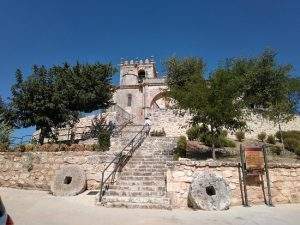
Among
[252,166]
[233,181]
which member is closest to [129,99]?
[233,181]

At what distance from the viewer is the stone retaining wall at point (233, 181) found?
12.6 metres

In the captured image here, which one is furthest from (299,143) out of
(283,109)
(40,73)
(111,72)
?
(40,73)

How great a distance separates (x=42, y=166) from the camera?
16.5 meters

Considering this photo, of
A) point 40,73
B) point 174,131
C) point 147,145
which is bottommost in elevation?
point 147,145

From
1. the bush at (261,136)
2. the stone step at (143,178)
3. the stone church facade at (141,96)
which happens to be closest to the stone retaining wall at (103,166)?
the stone step at (143,178)

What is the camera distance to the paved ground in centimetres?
947

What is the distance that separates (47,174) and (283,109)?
57.7 feet

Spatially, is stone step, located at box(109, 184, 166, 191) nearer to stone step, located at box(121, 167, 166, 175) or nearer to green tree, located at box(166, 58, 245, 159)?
stone step, located at box(121, 167, 166, 175)

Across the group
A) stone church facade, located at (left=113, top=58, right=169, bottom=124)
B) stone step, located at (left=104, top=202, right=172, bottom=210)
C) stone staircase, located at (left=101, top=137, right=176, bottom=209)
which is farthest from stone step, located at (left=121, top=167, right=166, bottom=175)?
stone church facade, located at (left=113, top=58, right=169, bottom=124)

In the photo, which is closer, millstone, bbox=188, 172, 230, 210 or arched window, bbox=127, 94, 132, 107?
millstone, bbox=188, 172, 230, 210

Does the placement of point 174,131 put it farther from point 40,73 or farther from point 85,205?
point 85,205

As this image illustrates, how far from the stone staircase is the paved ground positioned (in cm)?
60

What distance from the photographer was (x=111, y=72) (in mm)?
27578

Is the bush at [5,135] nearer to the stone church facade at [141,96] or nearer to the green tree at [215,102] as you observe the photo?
the green tree at [215,102]
